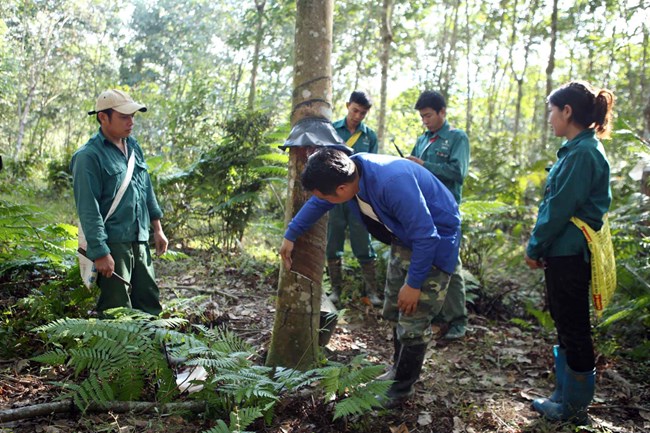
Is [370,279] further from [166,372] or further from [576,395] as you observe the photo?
[166,372]

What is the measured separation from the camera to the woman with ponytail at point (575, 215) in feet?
9.96

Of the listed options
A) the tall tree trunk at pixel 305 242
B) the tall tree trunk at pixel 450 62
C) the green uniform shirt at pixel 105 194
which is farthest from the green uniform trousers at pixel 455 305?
the tall tree trunk at pixel 450 62

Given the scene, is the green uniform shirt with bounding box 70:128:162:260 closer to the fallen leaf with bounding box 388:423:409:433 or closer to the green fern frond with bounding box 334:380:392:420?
the green fern frond with bounding box 334:380:392:420

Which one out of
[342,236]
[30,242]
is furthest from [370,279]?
[30,242]

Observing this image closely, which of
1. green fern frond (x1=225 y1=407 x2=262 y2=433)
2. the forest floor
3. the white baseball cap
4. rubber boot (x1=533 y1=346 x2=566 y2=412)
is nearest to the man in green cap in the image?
the forest floor

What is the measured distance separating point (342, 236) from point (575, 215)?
2848 millimetres

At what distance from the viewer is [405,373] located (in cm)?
329

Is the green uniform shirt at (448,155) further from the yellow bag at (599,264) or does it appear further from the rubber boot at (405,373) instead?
the rubber boot at (405,373)

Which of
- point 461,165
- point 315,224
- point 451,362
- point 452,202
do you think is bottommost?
point 451,362

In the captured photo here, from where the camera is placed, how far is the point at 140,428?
2.61m

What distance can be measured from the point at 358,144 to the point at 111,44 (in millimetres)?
27465

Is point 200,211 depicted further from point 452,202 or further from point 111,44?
point 111,44

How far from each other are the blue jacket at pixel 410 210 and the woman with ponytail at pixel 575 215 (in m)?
0.65

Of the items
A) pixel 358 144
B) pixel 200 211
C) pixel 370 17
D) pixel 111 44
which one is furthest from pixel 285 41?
pixel 358 144
